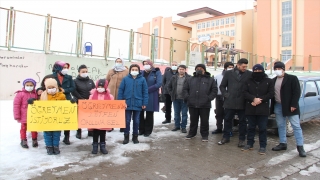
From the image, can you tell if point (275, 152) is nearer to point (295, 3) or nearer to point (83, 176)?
point (83, 176)

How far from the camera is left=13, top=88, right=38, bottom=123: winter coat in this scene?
15.9 ft

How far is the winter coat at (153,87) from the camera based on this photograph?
20.6 ft

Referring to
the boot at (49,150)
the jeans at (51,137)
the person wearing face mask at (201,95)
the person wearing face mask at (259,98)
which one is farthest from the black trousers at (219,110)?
the boot at (49,150)

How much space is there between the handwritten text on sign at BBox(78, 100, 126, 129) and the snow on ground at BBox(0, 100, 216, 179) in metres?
0.55

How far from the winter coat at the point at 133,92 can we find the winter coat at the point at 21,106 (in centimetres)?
183

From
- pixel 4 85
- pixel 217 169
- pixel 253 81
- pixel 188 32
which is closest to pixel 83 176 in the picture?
pixel 217 169

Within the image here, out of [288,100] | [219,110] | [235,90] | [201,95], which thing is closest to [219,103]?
[219,110]

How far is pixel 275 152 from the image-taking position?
5359 millimetres

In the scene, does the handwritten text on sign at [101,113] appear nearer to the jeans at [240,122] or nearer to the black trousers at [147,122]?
the black trousers at [147,122]

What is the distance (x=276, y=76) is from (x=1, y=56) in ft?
30.1

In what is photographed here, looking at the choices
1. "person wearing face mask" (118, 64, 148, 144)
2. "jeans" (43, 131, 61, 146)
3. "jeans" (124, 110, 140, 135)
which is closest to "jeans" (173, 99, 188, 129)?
"person wearing face mask" (118, 64, 148, 144)

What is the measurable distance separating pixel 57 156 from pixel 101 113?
109 cm

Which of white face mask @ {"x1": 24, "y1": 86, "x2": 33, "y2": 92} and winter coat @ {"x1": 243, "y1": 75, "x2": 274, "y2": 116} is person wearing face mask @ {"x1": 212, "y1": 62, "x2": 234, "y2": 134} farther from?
white face mask @ {"x1": 24, "y1": 86, "x2": 33, "y2": 92}

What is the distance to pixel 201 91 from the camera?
237 inches
